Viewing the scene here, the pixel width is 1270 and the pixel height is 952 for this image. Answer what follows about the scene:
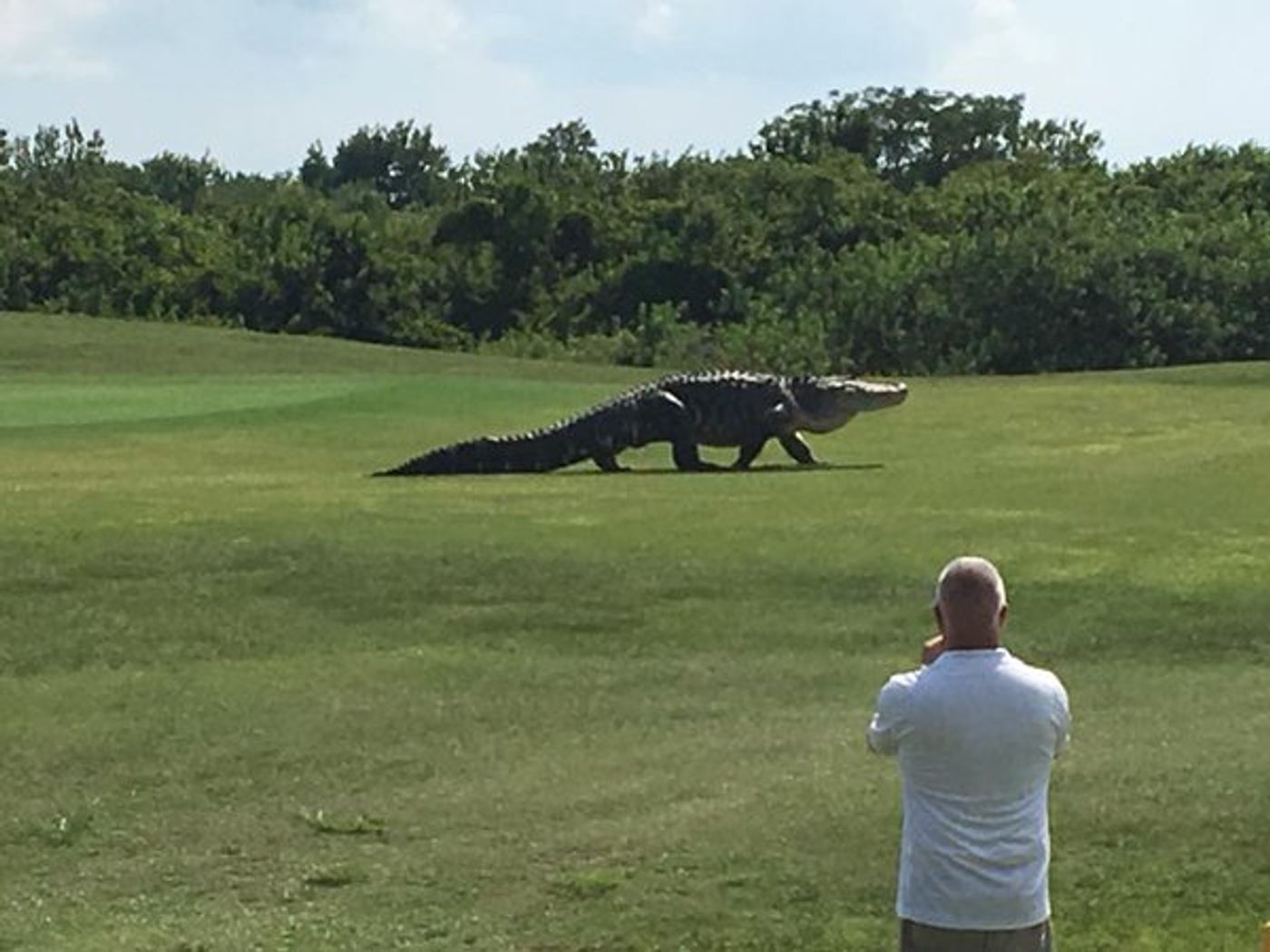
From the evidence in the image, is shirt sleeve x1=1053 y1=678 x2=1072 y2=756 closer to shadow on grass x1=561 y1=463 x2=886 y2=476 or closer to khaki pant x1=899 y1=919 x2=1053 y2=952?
khaki pant x1=899 y1=919 x2=1053 y2=952

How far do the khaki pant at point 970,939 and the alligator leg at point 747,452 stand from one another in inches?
625

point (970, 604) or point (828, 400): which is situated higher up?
point (970, 604)

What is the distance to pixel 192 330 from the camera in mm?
46281

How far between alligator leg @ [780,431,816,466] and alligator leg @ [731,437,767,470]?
223 millimetres

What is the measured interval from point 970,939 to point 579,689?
22.4 feet

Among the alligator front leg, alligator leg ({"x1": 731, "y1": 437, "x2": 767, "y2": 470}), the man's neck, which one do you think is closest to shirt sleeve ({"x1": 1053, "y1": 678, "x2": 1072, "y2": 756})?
the man's neck

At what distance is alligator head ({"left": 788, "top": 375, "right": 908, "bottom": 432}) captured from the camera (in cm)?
2200

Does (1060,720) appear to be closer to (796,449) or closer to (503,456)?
(503,456)

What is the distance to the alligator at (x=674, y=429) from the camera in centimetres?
2072

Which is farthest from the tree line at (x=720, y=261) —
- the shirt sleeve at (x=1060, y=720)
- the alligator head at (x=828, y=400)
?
the shirt sleeve at (x=1060, y=720)

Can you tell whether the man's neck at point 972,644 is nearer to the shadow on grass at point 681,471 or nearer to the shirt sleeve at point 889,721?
the shirt sleeve at point 889,721

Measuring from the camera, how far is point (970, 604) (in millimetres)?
5570

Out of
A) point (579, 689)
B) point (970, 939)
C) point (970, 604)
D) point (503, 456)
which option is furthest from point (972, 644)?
point (503, 456)

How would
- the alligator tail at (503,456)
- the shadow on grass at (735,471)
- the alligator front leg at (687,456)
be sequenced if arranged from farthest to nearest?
the alligator front leg at (687,456) → the shadow on grass at (735,471) → the alligator tail at (503,456)
